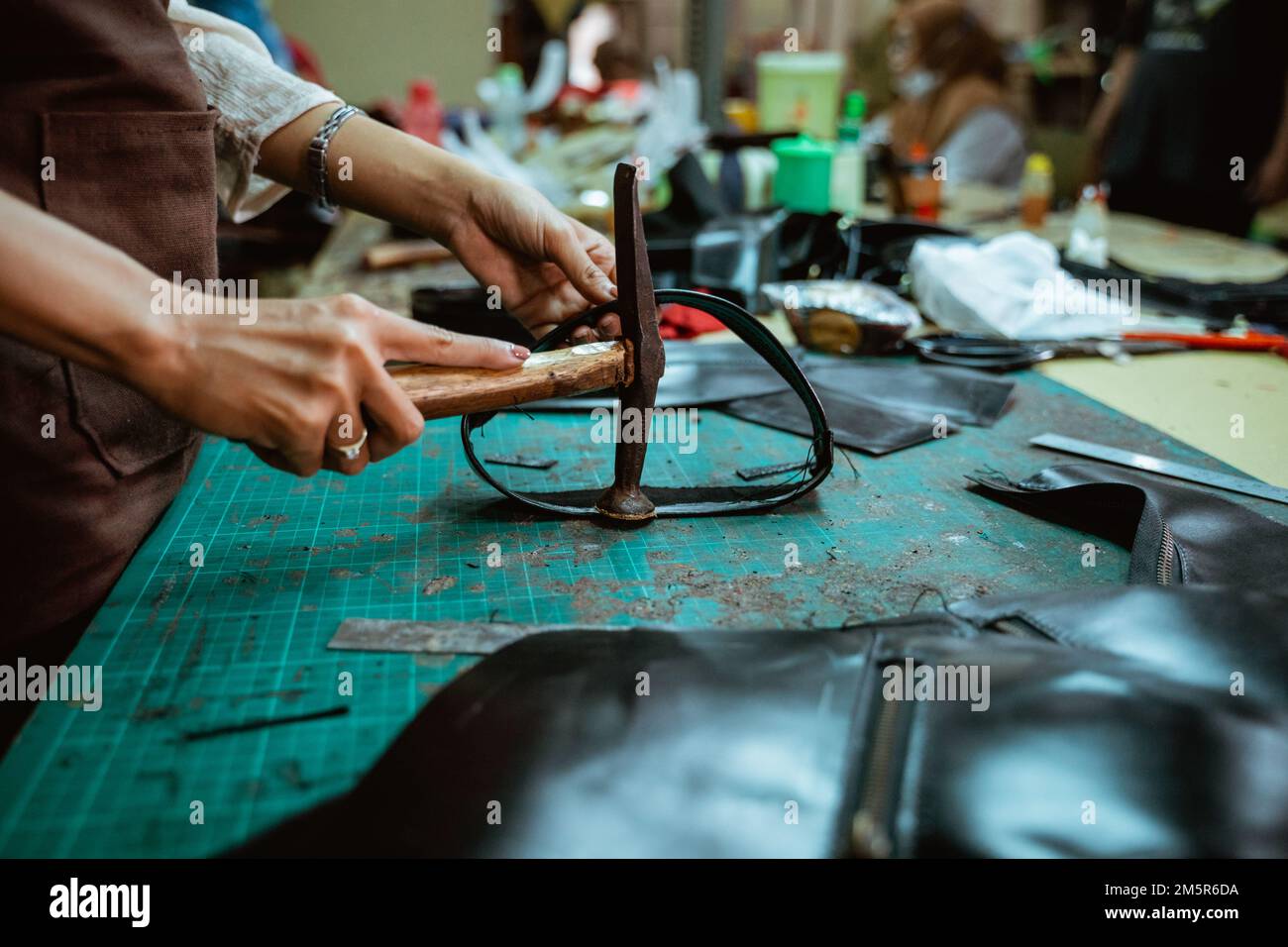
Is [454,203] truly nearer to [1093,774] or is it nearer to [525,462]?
[525,462]

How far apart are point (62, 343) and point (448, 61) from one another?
5.28m

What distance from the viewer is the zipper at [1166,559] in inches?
41.9

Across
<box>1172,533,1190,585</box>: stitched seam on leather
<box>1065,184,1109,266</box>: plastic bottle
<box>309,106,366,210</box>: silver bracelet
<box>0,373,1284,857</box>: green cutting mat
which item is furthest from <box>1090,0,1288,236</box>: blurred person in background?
<box>309,106,366,210</box>: silver bracelet

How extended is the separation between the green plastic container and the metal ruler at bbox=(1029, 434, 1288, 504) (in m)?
1.52

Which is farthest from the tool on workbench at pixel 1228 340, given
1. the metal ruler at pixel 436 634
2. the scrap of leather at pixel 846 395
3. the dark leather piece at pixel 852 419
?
the metal ruler at pixel 436 634

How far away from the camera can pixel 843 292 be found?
2016 millimetres

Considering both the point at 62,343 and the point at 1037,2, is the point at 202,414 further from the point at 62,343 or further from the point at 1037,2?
the point at 1037,2

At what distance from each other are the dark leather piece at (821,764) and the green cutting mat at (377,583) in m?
0.10

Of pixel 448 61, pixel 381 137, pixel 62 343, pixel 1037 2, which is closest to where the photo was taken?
pixel 62 343

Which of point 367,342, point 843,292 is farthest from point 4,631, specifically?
point 843,292

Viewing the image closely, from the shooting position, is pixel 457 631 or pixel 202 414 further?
pixel 457 631

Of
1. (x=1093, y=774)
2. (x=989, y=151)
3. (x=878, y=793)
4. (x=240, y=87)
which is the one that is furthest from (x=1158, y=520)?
(x=989, y=151)

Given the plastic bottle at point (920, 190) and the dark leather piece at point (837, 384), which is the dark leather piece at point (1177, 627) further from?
the plastic bottle at point (920, 190)
